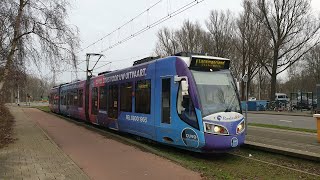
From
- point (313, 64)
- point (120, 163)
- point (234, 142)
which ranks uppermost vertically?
point (313, 64)

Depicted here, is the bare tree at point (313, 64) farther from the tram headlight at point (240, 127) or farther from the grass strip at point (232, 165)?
the tram headlight at point (240, 127)

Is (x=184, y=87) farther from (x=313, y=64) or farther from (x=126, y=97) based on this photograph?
(x=313, y=64)

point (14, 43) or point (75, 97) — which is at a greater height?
point (14, 43)

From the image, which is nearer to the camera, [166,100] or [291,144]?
[166,100]

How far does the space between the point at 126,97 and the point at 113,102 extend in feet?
6.24

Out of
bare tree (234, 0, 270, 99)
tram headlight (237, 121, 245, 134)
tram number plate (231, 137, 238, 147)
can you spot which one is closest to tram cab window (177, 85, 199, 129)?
tram number plate (231, 137, 238, 147)

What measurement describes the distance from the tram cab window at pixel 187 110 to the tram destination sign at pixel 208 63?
894 millimetres

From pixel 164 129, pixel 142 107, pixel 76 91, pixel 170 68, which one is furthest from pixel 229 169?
pixel 76 91

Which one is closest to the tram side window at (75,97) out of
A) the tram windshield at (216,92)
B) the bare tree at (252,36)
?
the tram windshield at (216,92)

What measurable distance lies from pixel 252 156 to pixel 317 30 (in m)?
34.3

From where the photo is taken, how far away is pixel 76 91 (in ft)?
88.3

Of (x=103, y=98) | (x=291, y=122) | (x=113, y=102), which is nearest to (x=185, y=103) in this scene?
(x=113, y=102)

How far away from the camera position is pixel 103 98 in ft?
61.3

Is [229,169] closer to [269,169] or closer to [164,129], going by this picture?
[269,169]
